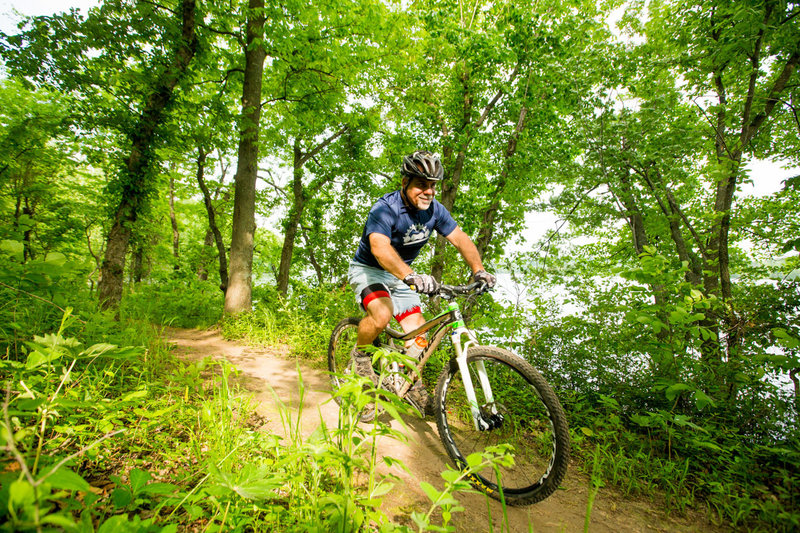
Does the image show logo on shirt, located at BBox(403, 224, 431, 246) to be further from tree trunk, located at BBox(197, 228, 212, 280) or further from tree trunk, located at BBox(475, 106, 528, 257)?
tree trunk, located at BBox(197, 228, 212, 280)

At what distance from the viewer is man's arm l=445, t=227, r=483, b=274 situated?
277 cm

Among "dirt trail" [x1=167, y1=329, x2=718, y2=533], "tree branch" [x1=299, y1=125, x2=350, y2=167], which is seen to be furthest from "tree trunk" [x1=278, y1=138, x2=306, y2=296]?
"dirt trail" [x1=167, y1=329, x2=718, y2=533]

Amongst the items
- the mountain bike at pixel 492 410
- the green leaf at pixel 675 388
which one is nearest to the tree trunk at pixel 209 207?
the mountain bike at pixel 492 410

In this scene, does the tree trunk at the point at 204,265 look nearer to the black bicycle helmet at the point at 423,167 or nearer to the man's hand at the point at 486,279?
the black bicycle helmet at the point at 423,167

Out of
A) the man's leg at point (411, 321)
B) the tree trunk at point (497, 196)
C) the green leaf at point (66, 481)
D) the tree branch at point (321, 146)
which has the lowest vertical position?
the green leaf at point (66, 481)

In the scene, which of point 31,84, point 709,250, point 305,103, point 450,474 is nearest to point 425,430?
point 450,474

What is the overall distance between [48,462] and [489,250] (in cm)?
793

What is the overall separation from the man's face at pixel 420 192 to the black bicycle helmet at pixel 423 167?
62 mm

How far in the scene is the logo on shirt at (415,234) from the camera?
2886 millimetres

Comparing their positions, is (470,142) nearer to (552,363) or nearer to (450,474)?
(552,363)

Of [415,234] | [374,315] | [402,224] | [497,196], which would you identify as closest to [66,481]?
[374,315]

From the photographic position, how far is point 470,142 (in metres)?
8.19

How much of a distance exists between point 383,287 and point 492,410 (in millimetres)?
1393

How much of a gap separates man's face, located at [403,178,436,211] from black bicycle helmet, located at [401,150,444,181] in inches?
2.4
